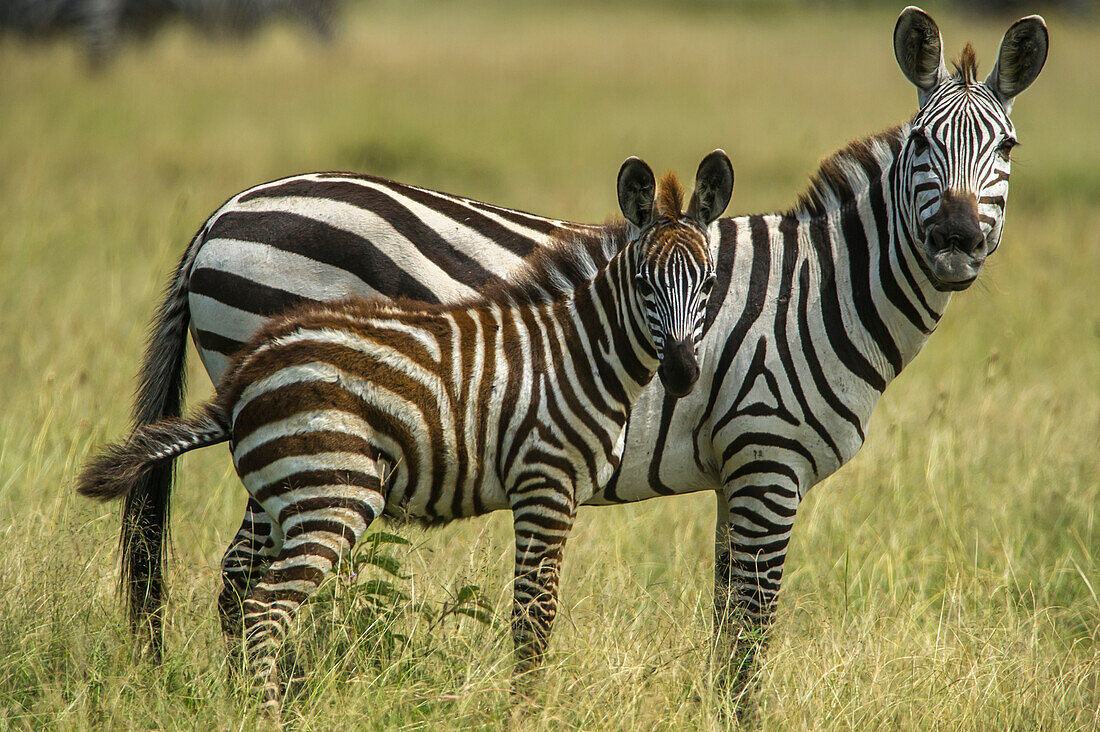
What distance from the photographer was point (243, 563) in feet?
13.9

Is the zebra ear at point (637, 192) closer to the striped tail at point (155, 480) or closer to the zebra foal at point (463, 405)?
the zebra foal at point (463, 405)

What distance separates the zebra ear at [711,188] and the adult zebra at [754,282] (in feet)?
2.10

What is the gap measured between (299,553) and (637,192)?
1.83 meters

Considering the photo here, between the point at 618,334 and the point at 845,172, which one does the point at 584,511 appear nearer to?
the point at 618,334

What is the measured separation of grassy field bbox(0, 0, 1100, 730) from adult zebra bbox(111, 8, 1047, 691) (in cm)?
46

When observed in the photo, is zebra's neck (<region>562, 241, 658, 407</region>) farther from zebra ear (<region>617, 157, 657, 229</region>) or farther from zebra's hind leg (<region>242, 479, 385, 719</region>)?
zebra's hind leg (<region>242, 479, 385, 719</region>)

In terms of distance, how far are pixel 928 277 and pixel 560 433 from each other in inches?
72.1

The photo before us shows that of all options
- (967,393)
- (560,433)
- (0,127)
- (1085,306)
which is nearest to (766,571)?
(560,433)

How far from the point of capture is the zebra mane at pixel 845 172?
14.8 ft

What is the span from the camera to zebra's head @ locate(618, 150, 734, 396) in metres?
3.55

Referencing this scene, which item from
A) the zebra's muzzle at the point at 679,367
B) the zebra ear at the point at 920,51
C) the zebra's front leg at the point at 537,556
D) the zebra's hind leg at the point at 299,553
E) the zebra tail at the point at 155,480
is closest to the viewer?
the zebra's hind leg at the point at 299,553

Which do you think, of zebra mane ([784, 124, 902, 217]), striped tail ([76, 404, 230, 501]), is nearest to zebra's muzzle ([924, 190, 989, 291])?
zebra mane ([784, 124, 902, 217])

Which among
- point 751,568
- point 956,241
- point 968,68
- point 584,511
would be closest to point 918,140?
point 968,68

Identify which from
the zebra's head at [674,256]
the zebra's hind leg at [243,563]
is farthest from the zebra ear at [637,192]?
the zebra's hind leg at [243,563]
